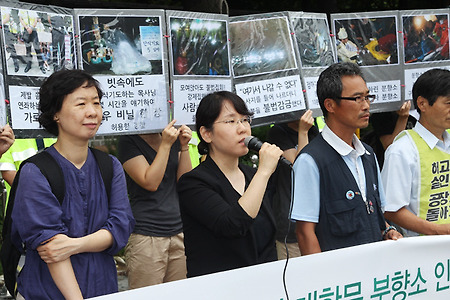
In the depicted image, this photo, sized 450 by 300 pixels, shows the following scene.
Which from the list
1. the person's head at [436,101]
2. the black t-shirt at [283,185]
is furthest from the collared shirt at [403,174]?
the black t-shirt at [283,185]

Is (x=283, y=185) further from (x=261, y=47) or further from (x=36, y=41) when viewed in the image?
(x=36, y=41)

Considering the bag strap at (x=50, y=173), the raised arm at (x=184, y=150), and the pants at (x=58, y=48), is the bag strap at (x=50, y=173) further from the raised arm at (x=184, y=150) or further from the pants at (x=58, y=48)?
the raised arm at (x=184, y=150)

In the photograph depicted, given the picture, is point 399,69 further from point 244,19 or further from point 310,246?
point 310,246

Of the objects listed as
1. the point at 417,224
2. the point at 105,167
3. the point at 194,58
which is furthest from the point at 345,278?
the point at 194,58

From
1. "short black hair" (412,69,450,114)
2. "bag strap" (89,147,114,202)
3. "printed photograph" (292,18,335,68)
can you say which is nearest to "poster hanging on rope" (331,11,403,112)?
"printed photograph" (292,18,335,68)

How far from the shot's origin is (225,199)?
3.14m

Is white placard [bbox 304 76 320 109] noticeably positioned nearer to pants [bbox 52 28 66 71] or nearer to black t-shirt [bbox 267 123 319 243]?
black t-shirt [bbox 267 123 319 243]

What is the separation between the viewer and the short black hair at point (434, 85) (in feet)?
12.9

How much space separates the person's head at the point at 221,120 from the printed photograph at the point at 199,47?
2.51 feet

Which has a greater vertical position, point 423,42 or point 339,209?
point 423,42

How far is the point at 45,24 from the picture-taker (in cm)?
363

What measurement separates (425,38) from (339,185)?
2199mm

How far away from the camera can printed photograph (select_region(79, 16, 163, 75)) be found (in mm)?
3766

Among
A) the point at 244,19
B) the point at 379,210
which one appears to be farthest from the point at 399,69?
the point at 379,210
